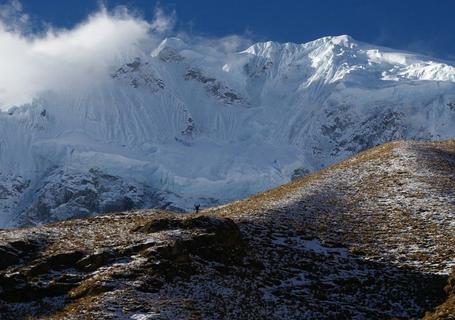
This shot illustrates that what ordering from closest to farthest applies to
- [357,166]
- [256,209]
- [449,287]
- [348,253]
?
[449,287] < [348,253] < [256,209] < [357,166]

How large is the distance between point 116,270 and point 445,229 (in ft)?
52.6

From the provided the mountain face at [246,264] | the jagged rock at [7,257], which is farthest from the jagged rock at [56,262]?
the jagged rock at [7,257]

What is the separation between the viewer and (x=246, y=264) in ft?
104

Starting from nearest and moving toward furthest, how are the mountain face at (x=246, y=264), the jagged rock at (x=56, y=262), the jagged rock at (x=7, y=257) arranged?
the mountain face at (x=246, y=264), the jagged rock at (x=56, y=262), the jagged rock at (x=7, y=257)

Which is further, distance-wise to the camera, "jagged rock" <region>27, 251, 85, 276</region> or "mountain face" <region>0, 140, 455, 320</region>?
"jagged rock" <region>27, 251, 85, 276</region>

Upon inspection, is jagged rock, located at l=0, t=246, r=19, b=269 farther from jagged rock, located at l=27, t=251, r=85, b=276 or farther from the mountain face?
jagged rock, located at l=27, t=251, r=85, b=276

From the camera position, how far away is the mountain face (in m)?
27.8

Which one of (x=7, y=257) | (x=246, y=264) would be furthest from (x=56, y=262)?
(x=246, y=264)

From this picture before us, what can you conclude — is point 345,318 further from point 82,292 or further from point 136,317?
point 82,292

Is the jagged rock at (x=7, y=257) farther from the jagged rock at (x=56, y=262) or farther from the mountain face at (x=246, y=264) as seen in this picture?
the jagged rock at (x=56, y=262)

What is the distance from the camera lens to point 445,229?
120 ft

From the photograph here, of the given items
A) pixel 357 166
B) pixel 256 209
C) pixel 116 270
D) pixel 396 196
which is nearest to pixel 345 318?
pixel 116 270

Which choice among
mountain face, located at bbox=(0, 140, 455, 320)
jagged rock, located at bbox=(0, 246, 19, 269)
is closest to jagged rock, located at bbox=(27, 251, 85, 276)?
mountain face, located at bbox=(0, 140, 455, 320)

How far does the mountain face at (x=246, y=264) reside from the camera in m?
27.8
